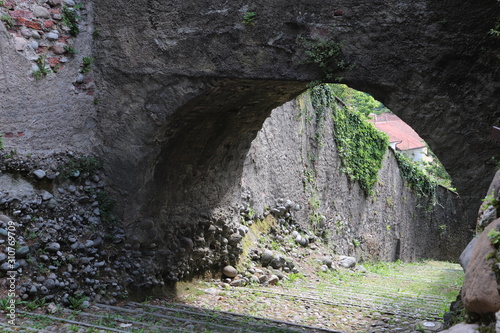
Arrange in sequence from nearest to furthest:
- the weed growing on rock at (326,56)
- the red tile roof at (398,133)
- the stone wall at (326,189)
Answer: the weed growing on rock at (326,56), the stone wall at (326,189), the red tile roof at (398,133)

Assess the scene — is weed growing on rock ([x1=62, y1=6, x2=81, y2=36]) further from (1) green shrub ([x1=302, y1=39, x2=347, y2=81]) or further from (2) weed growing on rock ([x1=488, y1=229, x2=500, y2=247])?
(2) weed growing on rock ([x1=488, y1=229, x2=500, y2=247])

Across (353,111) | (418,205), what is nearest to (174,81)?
(353,111)

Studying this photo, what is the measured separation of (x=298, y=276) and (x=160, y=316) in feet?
9.98

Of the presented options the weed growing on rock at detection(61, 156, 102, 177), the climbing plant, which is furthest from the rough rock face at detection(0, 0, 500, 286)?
the climbing plant

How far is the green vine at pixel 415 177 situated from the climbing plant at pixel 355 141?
6.84 feet

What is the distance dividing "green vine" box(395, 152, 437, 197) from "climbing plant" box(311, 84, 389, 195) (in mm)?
2084

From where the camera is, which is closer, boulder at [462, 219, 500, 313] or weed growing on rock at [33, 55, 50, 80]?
boulder at [462, 219, 500, 313]

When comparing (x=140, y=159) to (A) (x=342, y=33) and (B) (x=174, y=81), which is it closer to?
(B) (x=174, y=81)

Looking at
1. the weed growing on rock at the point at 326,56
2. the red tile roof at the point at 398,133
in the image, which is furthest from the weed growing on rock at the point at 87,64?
the red tile roof at the point at 398,133

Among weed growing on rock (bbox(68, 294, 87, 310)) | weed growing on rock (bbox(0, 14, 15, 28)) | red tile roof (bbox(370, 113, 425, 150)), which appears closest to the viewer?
weed growing on rock (bbox(68, 294, 87, 310))

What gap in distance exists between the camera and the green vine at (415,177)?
13.0m

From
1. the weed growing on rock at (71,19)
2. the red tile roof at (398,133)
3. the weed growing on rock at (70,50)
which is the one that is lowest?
the weed growing on rock at (70,50)

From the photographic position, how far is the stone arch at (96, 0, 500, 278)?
3650 millimetres

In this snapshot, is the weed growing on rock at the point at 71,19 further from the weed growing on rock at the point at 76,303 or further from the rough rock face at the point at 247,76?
the weed growing on rock at the point at 76,303
